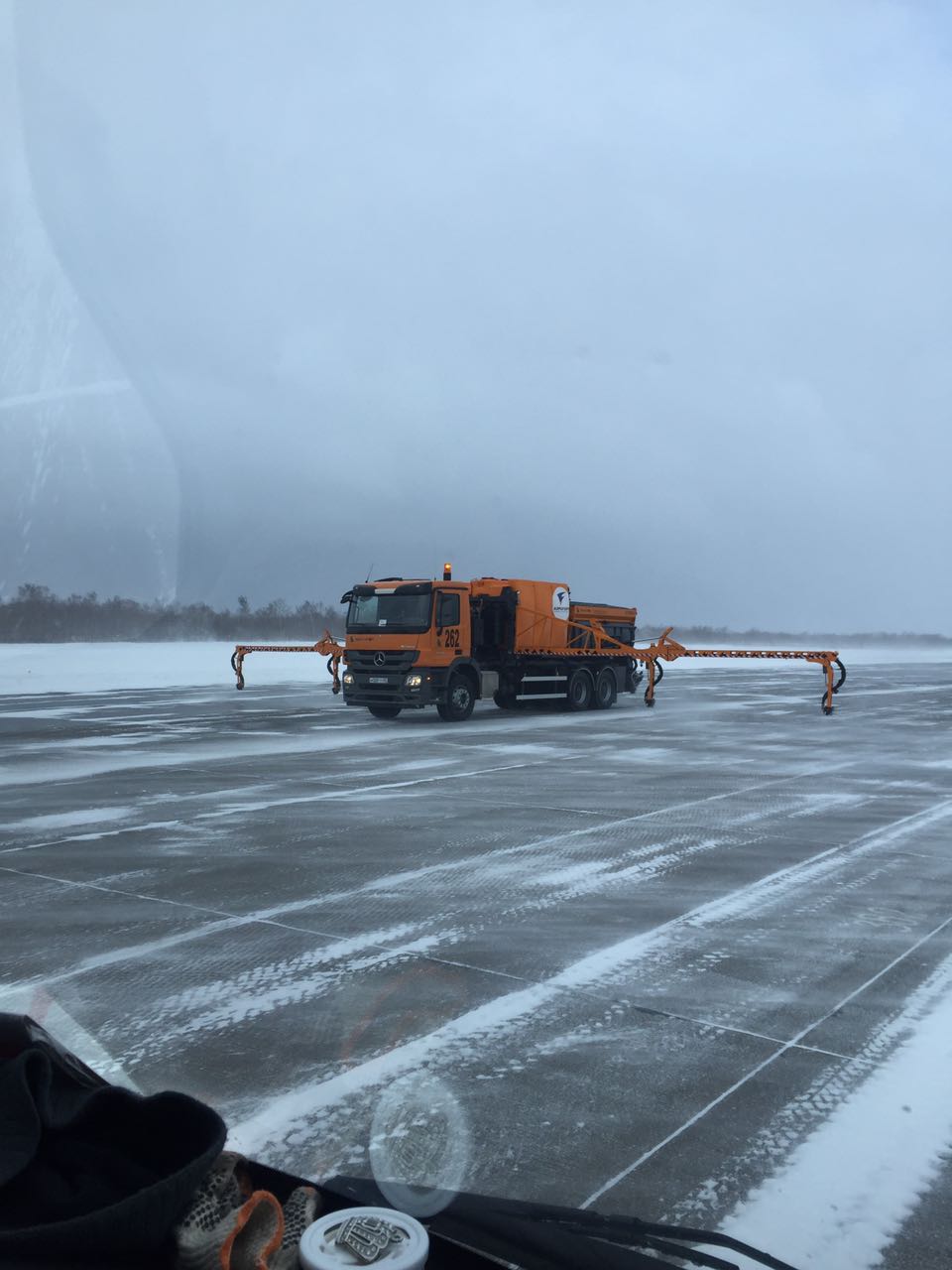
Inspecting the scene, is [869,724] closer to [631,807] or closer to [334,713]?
[334,713]

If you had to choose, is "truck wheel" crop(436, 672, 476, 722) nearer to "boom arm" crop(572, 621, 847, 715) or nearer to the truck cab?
the truck cab

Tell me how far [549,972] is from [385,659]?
15330 mm

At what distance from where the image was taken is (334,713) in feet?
75.0

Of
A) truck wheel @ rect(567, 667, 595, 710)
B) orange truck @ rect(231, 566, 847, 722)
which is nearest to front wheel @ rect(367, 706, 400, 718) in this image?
orange truck @ rect(231, 566, 847, 722)

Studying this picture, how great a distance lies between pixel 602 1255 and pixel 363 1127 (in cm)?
149

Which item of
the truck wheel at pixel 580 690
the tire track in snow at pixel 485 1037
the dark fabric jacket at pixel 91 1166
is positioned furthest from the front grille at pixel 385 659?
the dark fabric jacket at pixel 91 1166

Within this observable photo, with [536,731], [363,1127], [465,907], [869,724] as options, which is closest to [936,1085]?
[363,1127]

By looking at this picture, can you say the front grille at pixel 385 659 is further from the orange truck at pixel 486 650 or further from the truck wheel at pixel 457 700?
the truck wheel at pixel 457 700

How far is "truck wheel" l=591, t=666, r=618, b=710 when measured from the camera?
25.1m

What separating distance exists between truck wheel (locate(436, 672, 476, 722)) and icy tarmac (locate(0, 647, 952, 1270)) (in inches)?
330

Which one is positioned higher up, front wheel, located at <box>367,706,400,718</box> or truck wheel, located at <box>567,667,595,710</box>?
truck wheel, located at <box>567,667,595,710</box>

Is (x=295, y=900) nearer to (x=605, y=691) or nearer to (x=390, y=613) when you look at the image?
(x=390, y=613)

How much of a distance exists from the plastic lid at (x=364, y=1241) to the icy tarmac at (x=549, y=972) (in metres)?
1.28

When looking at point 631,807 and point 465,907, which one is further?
point 631,807
